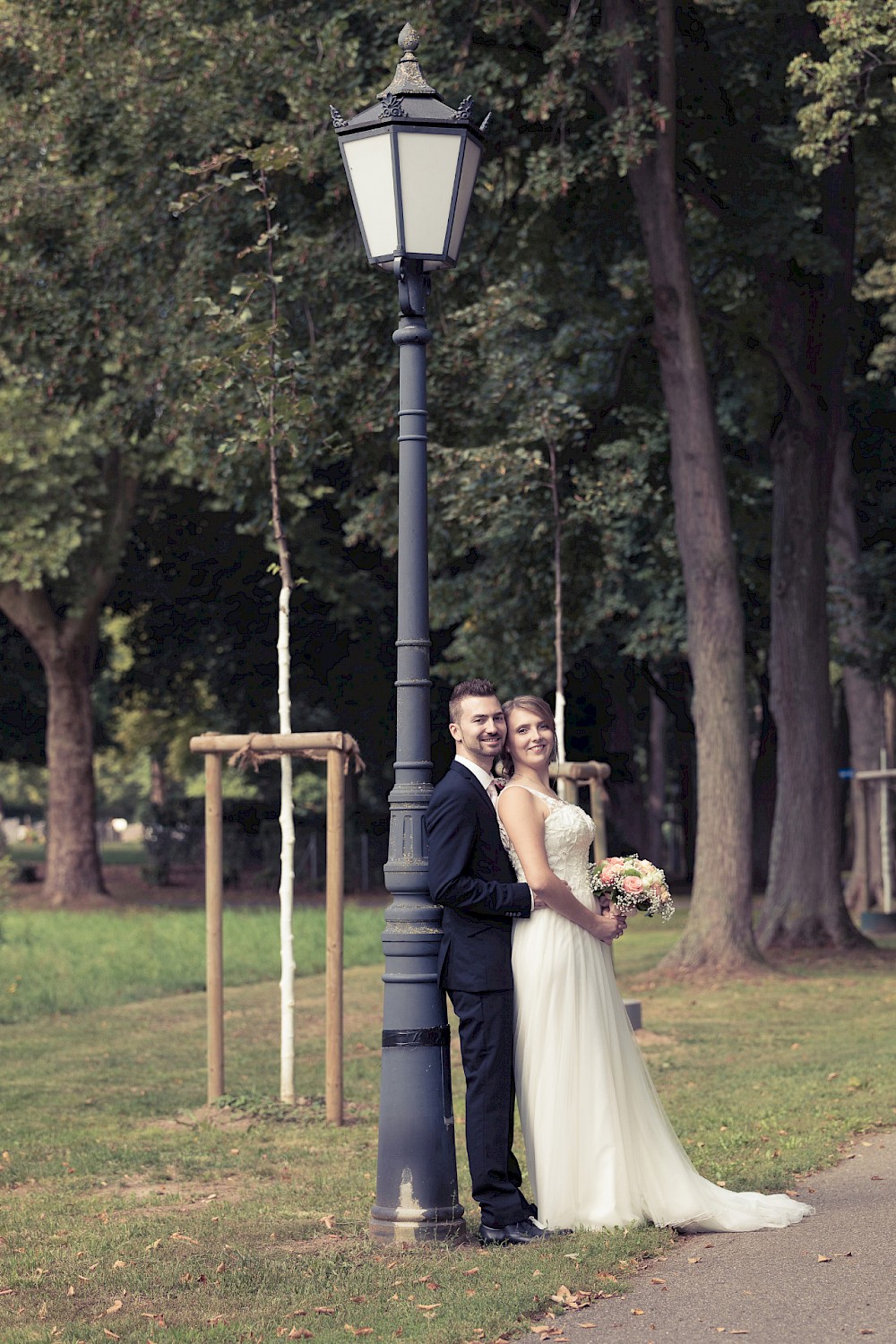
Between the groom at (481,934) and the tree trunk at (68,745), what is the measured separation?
Answer: 25028 millimetres

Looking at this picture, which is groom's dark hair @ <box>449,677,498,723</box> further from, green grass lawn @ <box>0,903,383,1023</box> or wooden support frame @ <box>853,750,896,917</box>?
wooden support frame @ <box>853,750,896,917</box>

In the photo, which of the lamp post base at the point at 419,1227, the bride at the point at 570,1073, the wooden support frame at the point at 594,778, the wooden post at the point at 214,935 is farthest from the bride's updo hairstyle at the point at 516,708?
the wooden support frame at the point at 594,778

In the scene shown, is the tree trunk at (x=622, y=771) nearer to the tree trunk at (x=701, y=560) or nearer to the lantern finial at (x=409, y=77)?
the tree trunk at (x=701, y=560)

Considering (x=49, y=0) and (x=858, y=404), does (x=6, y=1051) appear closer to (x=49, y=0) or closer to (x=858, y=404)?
(x=49, y=0)

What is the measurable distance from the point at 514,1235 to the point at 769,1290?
1160 millimetres

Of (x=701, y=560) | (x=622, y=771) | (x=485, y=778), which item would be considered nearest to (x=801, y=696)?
(x=701, y=560)

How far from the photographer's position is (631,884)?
6977mm

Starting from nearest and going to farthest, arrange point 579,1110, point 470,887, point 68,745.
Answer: point 470,887 < point 579,1110 < point 68,745

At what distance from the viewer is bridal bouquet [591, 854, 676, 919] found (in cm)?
698

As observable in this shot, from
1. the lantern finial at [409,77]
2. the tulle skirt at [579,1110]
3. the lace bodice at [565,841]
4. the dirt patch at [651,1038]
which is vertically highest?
the lantern finial at [409,77]

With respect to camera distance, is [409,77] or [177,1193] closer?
[409,77]

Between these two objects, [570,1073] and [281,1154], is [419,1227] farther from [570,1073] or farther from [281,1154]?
[281,1154]

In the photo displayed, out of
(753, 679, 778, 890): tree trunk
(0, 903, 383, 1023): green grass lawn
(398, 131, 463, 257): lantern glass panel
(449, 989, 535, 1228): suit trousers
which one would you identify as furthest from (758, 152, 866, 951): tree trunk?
(753, 679, 778, 890): tree trunk

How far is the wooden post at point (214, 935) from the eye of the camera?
34.7 ft
